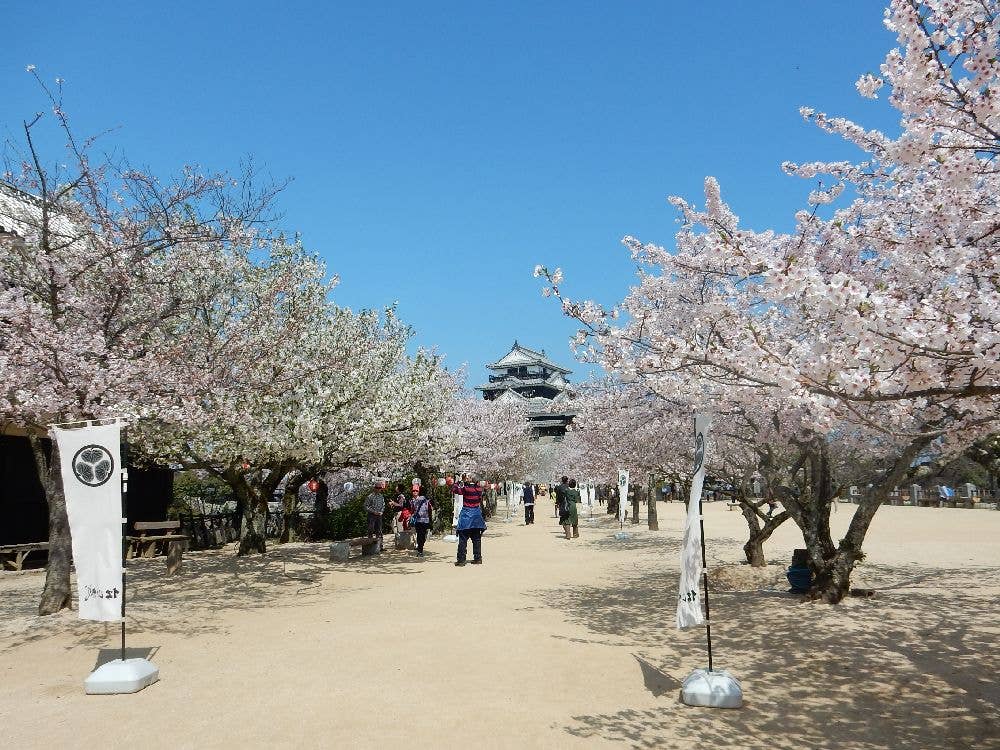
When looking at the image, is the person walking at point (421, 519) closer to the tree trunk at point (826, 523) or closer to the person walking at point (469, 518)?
the person walking at point (469, 518)

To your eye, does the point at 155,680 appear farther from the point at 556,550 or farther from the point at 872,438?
the point at 556,550

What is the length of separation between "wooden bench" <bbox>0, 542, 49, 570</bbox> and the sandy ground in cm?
122

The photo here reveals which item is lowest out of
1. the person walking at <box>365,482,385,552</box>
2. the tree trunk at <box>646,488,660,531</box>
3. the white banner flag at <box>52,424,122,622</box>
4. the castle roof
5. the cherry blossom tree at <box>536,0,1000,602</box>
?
the tree trunk at <box>646,488,660,531</box>

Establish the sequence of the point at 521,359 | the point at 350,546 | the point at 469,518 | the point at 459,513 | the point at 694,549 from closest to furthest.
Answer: the point at 694,549 < the point at 469,518 < the point at 350,546 < the point at 459,513 < the point at 521,359

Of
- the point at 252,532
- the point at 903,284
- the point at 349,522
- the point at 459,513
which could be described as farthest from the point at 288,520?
the point at 903,284

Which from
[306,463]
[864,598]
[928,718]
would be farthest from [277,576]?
[928,718]

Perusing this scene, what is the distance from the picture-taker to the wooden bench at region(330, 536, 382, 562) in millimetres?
16469

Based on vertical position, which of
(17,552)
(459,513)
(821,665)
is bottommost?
(821,665)

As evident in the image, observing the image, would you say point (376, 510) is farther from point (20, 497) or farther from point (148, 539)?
point (20, 497)

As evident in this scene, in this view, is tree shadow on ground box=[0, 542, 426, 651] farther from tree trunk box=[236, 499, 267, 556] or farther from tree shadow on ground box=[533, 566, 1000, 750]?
tree shadow on ground box=[533, 566, 1000, 750]

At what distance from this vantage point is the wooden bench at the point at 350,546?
16.5 m

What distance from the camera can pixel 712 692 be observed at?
6.03 meters

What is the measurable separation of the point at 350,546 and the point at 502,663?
10.4 meters

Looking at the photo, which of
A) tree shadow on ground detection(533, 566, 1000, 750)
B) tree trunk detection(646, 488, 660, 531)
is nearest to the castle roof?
tree trunk detection(646, 488, 660, 531)
